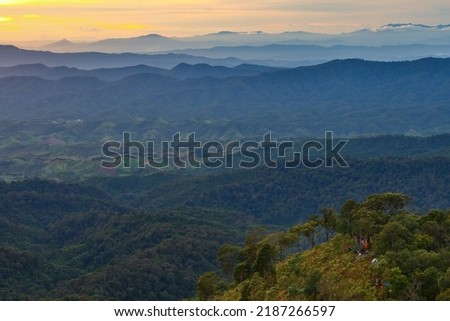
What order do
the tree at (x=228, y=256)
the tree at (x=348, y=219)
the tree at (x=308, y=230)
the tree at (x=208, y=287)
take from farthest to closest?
1. the tree at (x=228, y=256)
2. the tree at (x=308, y=230)
3. the tree at (x=208, y=287)
4. the tree at (x=348, y=219)

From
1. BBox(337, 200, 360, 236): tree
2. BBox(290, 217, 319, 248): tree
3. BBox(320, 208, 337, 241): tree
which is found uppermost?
BBox(337, 200, 360, 236): tree

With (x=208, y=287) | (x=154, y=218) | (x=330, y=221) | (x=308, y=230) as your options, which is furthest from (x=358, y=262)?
(x=154, y=218)

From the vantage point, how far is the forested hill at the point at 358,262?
2881 cm

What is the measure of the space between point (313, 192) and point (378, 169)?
801 inches

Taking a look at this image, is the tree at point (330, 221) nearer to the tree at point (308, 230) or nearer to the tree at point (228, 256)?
the tree at point (308, 230)

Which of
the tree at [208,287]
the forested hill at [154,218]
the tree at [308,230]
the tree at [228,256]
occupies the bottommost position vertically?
the forested hill at [154,218]

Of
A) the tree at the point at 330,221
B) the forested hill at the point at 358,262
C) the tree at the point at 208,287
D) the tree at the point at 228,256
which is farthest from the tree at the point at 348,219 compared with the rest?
the tree at the point at 208,287

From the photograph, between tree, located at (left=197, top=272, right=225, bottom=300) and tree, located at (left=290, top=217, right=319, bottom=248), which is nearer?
tree, located at (left=197, top=272, right=225, bottom=300)

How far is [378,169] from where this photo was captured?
170 m

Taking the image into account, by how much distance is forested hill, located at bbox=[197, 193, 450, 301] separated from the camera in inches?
1134

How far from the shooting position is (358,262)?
3547 centimetres

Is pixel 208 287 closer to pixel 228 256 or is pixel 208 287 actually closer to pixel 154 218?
pixel 228 256

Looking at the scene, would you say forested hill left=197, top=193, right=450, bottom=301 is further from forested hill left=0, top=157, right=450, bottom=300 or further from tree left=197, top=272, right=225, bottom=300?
forested hill left=0, top=157, right=450, bottom=300

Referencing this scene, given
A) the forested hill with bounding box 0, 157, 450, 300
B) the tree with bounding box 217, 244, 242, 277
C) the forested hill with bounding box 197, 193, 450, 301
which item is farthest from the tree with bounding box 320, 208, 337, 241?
the forested hill with bounding box 0, 157, 450, 300
